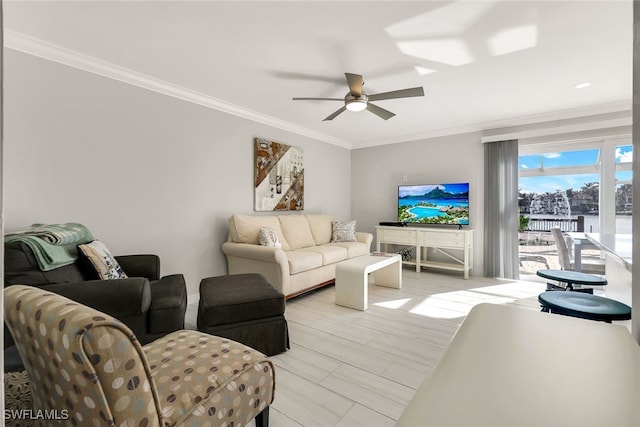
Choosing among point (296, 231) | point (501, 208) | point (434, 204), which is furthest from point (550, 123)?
point (296, 231)

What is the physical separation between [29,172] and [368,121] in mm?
3750

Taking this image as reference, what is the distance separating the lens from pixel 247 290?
7.06 ft

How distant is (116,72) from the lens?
258 centimetres

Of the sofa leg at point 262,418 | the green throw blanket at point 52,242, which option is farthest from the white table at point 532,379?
the green throw blanket at point 52,242

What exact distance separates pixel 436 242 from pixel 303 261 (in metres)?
2.31

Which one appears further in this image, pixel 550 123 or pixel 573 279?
pixel 550 123

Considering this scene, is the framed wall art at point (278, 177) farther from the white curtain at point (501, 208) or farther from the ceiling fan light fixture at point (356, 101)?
the white curtain at point (501, 208)

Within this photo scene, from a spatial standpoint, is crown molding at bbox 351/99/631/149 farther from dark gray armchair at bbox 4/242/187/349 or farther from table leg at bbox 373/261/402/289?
dark gray armchair at bbox 4/242/187/349

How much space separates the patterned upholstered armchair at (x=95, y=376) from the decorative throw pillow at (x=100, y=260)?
4.20 feet

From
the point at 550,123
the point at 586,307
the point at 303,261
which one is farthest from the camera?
the point at 550,123

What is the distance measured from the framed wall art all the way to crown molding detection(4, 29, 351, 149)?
0.40 m

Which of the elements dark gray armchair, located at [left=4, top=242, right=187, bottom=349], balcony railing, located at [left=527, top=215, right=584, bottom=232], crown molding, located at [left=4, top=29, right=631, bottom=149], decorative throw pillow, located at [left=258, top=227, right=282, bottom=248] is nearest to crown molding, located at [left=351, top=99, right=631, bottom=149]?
crown molding, located at [left=4, top=29, right=631, bottom=149]

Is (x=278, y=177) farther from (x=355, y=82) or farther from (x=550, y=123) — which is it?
(x=550, y=123)

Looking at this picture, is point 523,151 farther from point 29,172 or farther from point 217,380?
point 29,172
